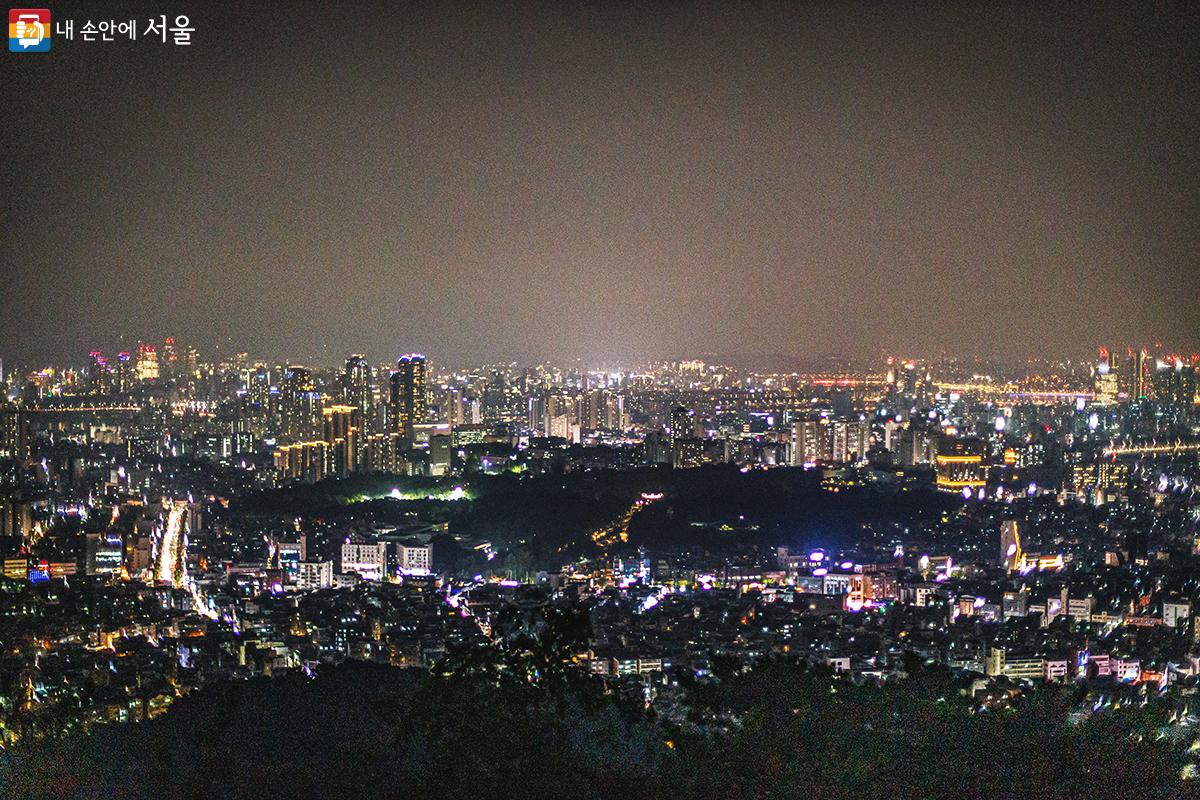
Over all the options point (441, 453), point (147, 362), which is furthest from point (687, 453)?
point (147, 362)

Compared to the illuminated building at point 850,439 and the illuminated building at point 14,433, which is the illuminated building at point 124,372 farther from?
the illuminated building at point 850,439

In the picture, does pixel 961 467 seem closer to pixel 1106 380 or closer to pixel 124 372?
pixel 1106 380

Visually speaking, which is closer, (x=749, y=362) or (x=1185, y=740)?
(x=1185, y=740)

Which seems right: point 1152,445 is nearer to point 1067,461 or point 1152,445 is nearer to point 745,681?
point 1067,461

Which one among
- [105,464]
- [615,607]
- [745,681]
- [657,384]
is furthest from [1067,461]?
[745,681]

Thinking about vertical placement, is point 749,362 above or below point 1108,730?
above

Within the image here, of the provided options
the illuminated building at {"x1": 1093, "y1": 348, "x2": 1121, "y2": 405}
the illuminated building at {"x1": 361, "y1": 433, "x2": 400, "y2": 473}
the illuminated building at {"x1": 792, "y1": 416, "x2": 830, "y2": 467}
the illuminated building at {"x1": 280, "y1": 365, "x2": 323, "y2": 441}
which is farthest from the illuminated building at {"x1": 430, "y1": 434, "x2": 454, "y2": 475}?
the illuminated building at {"x1": 1093, "y1": 348, "x2": 1121, "y2": 405}

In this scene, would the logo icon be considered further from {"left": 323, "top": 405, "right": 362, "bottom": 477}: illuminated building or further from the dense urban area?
{"left": 323, "top": 405, "right": 362, "bottom": 477}: illuminated building
